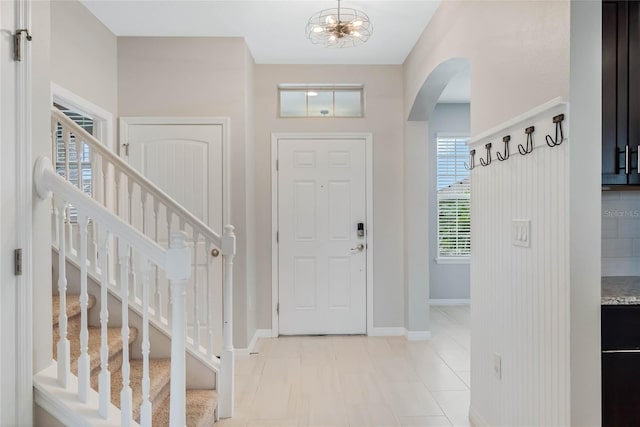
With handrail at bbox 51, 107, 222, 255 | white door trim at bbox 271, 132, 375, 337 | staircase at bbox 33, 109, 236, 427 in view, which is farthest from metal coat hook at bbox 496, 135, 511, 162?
white door trim at bbox 271, 132, 375, 337

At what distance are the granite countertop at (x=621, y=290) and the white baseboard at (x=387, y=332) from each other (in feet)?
7.87

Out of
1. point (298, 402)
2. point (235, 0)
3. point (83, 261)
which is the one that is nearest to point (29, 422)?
point (83, 261)

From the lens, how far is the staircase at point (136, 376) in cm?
218

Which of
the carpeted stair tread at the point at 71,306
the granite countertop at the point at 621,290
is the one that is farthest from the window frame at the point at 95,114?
the granite countertop at the point at 621,290

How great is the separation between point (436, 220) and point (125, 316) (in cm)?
476

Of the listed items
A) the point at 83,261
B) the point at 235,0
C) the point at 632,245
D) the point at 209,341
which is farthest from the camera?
the point at 235,0

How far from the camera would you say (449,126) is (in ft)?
18.7

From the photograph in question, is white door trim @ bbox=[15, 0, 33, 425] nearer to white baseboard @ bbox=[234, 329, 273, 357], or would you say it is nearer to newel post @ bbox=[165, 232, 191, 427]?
newel post @ bbox=[165, 232, 191, 427]

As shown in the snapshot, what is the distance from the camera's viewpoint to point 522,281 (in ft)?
6.57

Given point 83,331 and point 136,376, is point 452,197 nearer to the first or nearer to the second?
point 136,376

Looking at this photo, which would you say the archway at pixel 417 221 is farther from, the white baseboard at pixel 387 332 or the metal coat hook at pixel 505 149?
the metal coat hook at pixel 505 149

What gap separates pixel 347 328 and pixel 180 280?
3112 millimetres

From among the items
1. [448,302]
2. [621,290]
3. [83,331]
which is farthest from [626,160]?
[448,302]

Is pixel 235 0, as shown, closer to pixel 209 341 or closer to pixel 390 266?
pixel 209 341
